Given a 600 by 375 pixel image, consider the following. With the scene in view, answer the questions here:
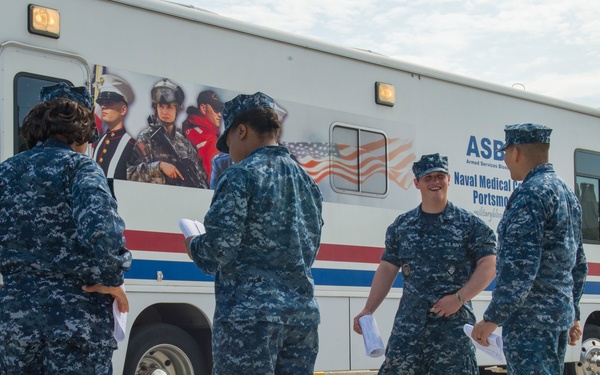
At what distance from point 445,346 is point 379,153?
9.74 feet

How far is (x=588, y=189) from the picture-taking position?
983cm

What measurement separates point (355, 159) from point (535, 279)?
10.5ft

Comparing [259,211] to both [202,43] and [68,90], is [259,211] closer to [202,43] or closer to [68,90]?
[68,90]

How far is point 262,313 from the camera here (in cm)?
348

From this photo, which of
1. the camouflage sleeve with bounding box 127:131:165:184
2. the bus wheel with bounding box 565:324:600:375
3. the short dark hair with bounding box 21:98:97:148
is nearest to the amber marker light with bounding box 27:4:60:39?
the camouflage sleeve with bounding box 127:131:165:184

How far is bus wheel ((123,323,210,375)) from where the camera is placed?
612 centimetres

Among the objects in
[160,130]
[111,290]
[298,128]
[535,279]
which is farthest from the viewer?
[298,128]

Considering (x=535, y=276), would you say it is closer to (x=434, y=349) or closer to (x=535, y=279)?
(x=535, y=279)

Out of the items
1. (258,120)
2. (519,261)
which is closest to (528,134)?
(519,261)

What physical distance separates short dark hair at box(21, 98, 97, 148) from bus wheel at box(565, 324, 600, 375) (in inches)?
274

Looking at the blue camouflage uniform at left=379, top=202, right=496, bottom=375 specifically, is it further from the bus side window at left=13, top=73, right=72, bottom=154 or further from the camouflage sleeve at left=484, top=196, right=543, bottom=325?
the bus side window at left=13, top=73, right=72, bottom=154

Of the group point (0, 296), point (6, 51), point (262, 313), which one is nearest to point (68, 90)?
point (0, 296)

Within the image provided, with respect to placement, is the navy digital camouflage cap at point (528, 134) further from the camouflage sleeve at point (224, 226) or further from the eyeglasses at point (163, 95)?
the eyeglasses at point (163, 95)

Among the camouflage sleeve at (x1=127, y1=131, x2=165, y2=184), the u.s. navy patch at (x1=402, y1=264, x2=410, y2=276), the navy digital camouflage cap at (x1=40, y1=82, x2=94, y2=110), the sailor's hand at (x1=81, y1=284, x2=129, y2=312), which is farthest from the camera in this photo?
the camouflage sleeve at (x1=127, y1=131, x2=165, y2=184)
